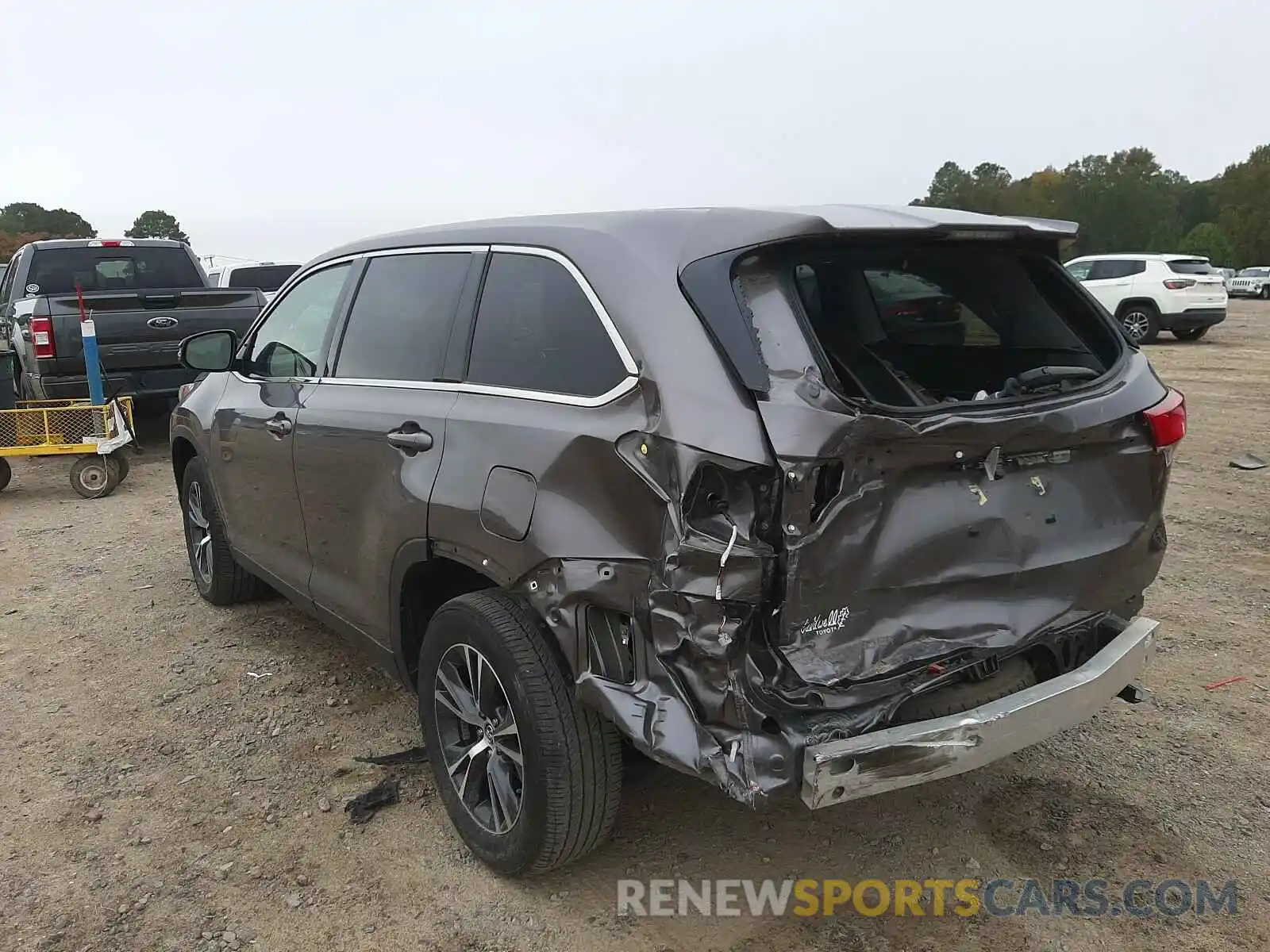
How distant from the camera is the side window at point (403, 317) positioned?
10.2 feet

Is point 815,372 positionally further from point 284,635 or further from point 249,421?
point 284,635

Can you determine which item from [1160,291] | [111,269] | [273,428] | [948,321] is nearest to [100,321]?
[111,269]

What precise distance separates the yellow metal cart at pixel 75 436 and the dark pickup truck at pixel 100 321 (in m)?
0.68

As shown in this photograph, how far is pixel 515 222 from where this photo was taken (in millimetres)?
3029

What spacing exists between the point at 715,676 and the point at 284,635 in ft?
10.5

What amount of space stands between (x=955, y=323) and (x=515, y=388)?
1.56 meters

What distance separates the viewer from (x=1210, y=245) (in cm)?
5706

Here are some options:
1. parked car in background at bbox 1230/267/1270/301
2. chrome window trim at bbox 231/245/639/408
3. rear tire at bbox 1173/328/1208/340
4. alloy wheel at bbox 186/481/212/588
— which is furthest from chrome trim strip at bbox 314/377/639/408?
parked car in background at bbox 1230/267/1270/301

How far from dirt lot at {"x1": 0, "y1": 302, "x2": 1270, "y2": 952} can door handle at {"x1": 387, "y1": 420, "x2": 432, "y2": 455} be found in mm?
1232

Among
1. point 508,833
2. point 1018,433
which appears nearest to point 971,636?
point 1018,433

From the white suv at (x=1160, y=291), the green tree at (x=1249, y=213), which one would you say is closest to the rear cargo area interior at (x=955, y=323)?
the white suv at (x=1160, y=291)

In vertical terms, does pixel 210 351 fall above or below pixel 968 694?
above

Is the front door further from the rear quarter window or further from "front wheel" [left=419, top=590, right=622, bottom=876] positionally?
the rear quarter window

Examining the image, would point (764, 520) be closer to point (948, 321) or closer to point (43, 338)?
point (948, 321)
